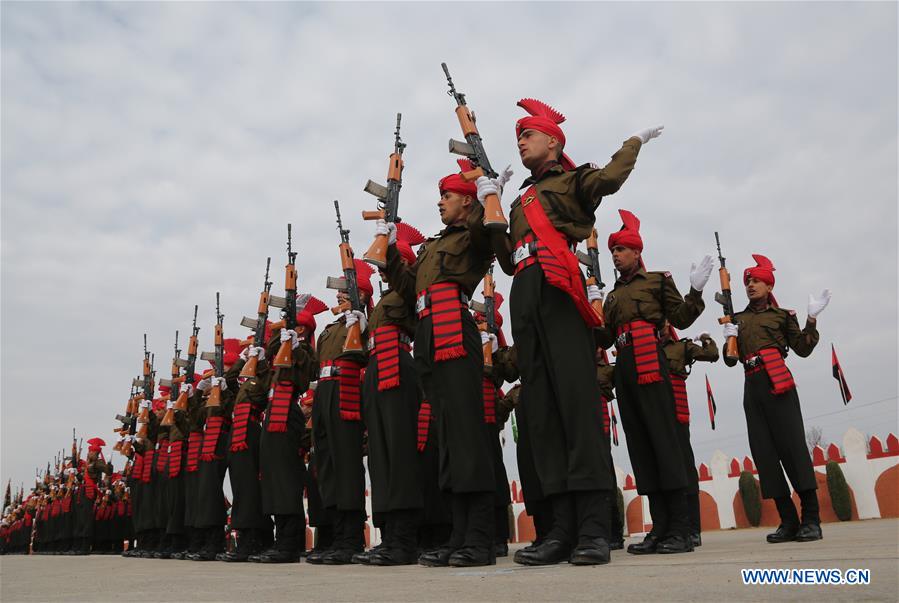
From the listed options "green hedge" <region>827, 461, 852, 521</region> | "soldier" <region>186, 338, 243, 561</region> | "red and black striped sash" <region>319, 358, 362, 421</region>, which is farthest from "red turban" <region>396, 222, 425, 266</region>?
"green hedge" <region>827, 461, 852, 521</region>

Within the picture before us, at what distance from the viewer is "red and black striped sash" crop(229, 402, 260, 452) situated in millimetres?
7516

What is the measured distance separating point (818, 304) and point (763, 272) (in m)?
0.56

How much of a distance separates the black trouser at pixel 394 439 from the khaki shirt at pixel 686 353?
292 cm

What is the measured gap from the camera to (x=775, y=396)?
5738mm

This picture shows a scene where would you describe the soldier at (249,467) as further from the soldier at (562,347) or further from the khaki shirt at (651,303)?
the soldier at (562,347)

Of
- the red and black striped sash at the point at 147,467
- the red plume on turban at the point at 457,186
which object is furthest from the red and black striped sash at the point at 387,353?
the red and black striped sash at the point at 147,467

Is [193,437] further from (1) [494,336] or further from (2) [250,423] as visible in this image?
(1) [494,336]

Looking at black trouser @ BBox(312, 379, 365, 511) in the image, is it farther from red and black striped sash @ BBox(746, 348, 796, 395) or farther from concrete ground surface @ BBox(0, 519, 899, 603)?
red and black striped sash @ BBox(746, 348, 796, 395)

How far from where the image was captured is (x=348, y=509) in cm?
585

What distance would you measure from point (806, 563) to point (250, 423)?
6.12 meters

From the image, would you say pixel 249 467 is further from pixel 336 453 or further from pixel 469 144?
pixel 469 144

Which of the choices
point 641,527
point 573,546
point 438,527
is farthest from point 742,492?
point 573,546

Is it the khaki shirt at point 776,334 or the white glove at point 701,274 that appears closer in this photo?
the white glove at point 701,274

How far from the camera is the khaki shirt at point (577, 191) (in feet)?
12.5
